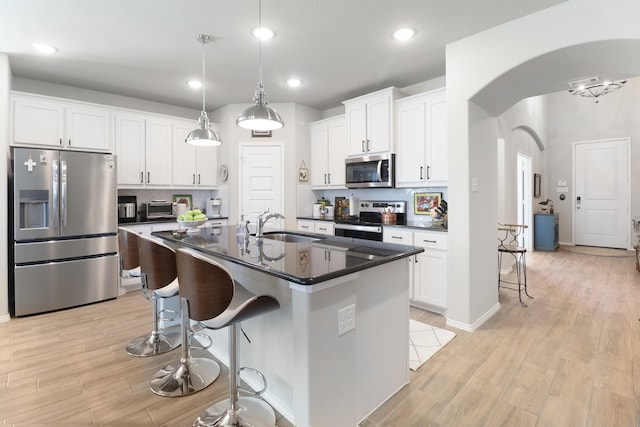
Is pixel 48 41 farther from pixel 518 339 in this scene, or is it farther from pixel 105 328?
pixel 518 339

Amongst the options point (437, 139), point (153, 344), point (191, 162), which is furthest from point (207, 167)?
point (437, 139)

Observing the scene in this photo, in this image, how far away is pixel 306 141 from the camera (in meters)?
5.31

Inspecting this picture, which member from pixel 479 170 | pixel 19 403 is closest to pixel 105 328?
pixel 19 403

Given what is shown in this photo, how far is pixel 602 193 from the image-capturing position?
7.15 m

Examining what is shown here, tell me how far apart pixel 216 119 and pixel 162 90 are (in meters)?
1.09

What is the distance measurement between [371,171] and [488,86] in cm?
172

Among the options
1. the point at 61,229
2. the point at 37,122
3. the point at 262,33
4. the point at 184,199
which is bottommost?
the point at 61,229

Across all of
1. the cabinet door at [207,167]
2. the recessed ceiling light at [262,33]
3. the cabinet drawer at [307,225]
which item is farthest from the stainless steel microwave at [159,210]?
the recessed ceiling light at [262,33]

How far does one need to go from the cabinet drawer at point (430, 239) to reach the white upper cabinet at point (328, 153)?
1.66 meters

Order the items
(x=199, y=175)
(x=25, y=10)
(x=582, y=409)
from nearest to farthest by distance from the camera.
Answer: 1. (x=582, y=409)
2. (x=25, y=10)
3. (x=199, y=175)

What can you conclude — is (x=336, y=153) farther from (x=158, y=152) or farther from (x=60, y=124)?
(x=60, y=124)

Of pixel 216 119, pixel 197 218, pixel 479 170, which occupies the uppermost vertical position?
pixel 216 119

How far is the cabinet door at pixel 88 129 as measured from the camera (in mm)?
3992

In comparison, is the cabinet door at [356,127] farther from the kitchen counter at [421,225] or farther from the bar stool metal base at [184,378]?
the bar stool metal base at [184,378]
